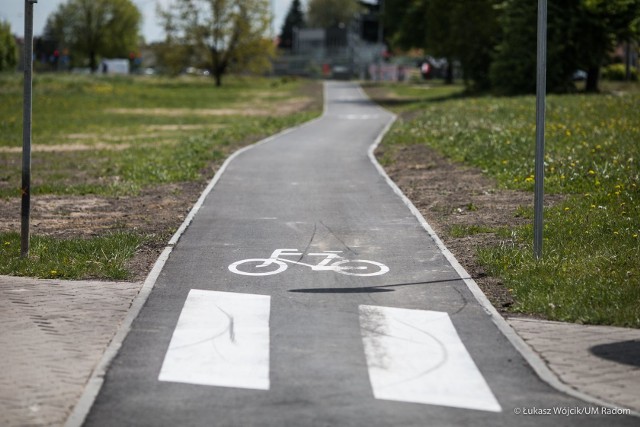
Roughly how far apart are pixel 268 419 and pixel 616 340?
375cm

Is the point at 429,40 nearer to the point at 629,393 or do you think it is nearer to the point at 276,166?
the point at 276,166

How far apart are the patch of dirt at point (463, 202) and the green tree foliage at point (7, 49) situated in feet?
417

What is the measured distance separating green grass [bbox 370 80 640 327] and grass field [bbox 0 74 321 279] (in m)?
4.81

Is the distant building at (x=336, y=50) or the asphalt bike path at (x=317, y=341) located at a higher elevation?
the distant building at (x=336, y=50)

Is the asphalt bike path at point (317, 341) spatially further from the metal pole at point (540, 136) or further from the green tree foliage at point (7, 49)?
the green tree foliage at point (7, 49)

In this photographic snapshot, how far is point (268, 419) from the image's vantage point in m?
6.96

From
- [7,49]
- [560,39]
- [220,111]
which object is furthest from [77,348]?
[7,49]

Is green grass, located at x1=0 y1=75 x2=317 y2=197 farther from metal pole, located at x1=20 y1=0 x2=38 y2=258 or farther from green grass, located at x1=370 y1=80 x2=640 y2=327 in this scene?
metal pole, located at x1=20 y1=0 x2=38 y2=258

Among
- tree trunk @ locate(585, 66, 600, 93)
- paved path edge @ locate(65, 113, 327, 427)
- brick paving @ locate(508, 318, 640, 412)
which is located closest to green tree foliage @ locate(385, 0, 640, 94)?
tree trunk @ locate(585, 66, 600, 93)

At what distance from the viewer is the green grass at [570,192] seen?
34.6ft

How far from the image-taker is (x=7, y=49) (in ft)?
481

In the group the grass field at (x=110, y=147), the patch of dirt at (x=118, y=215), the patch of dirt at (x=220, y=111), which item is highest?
the patch of dirt at (x=220, y=111)

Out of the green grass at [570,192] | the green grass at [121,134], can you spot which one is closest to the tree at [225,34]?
the green grass at [121,134]

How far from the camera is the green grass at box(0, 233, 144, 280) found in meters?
11.9
